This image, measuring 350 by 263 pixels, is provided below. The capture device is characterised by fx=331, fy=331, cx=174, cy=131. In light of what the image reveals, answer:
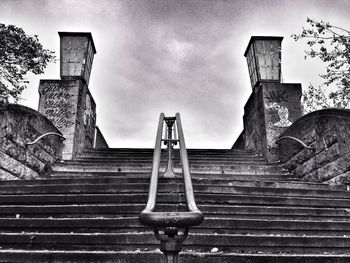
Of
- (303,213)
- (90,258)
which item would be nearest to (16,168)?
(90,258)

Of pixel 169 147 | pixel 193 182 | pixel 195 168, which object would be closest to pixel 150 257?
pixel 193 182

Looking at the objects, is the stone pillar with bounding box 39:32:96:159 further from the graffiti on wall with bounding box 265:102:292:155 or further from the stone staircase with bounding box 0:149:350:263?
the graffiti on wall with bounding box 265:102:292:155

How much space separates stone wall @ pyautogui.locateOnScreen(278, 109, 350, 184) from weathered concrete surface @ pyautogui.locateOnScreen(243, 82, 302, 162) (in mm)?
614

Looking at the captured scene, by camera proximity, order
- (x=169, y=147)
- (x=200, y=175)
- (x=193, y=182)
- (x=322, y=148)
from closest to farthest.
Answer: (x=193, y=182), (x=169, y=147), (x=322, y=148), (x=200, y=175)

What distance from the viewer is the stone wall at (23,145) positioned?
16.1 feet

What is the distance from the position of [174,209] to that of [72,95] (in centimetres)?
474

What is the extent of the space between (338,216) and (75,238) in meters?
2.85

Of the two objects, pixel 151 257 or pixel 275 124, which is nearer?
pixel 151 257

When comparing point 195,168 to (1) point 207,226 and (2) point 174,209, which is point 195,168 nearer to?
(2) point 174,209

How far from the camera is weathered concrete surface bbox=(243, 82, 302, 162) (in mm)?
6949

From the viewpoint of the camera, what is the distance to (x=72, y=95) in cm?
736

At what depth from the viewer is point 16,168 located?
202 inches

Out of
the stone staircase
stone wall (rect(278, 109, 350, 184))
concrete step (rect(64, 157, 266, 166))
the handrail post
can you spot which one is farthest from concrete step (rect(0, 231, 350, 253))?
concrete step (rect(64, 157, 266, 166))

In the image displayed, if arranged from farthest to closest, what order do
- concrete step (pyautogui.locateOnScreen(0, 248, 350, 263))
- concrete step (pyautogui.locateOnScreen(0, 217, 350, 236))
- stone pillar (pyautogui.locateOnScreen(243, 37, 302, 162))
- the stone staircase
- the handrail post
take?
stone pillar (pyautogui.locateOnScreen(243, 37, 302, 162)) < the handrail post < concrete step (pyautogui.locateOnScreen(0, 217, 350, 236)) < the stone staircase < concrete step (pyautogui.locateOnScreen(0, 248, 350, 263))
